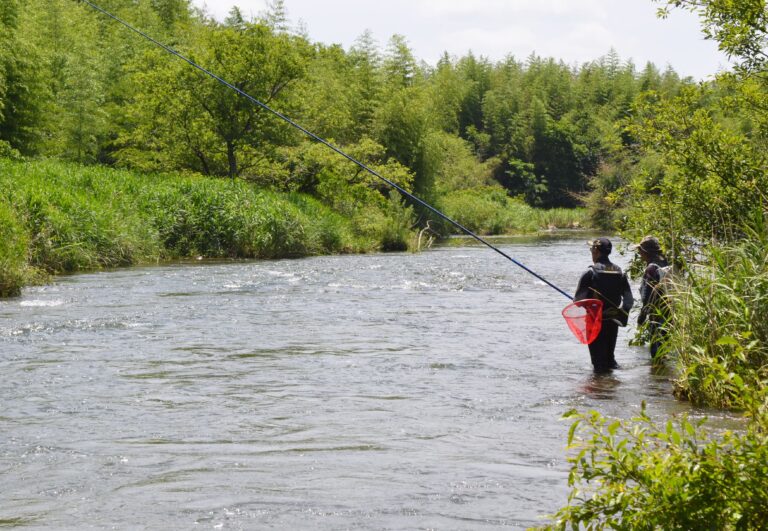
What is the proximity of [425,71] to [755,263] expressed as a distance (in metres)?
88.8

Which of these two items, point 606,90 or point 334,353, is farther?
point 606,90

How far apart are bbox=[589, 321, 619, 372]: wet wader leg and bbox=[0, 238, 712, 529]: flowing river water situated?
0.54 feet

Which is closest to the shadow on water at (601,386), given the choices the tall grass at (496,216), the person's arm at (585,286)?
Result: the person's arm at (585,286)

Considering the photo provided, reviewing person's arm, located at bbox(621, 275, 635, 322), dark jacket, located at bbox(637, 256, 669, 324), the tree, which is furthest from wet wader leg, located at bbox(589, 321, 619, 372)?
the tree

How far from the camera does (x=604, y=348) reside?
9141 millimetres

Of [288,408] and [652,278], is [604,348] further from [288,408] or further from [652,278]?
[288,408]

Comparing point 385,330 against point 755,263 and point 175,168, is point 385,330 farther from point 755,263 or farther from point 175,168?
point 175,168

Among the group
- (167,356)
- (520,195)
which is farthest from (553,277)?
(520,195)

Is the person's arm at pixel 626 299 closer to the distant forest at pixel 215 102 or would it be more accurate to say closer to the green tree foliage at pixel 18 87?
the distant forest at pixel 215 102

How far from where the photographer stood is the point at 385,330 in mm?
12547

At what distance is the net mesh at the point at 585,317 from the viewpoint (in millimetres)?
8422

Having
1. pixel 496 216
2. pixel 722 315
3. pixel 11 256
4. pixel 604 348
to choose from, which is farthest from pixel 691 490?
pixel 496 216

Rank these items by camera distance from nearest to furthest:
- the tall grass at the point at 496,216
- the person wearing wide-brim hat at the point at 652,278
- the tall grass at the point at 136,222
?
the person wearing wide-brim hat at the point at 652,278, the tall grass at the point at 136,222, the tall grass at the point at 496,216

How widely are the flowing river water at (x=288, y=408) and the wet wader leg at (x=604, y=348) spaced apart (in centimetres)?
17
